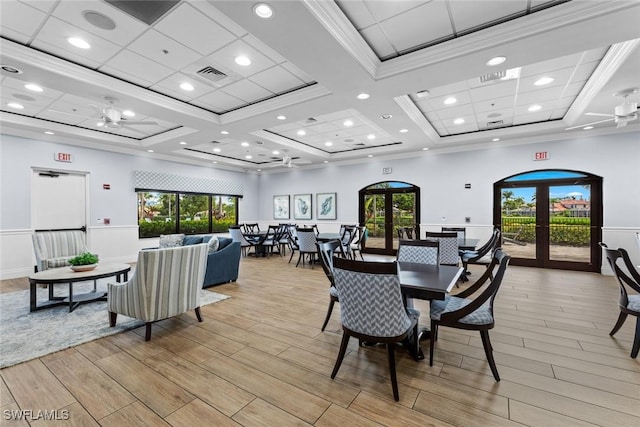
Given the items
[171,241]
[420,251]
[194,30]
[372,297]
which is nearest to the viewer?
[372,297]

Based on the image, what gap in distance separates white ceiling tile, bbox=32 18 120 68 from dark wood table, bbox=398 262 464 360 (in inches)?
155

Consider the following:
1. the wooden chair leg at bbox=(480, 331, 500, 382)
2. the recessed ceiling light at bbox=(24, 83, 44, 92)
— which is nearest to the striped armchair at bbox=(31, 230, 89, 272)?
the recessed ceiling light at bbox=(24, 83, 44, 92)

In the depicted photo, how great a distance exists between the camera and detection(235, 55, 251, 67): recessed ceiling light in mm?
3293

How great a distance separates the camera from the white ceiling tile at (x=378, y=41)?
284cm

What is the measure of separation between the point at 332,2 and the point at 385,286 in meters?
2.42

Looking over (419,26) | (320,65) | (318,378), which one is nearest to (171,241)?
(320,65)

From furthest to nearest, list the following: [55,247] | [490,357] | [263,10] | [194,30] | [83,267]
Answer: [55,247]
[83,267]
[194,30]
[263,10]
[490,357]

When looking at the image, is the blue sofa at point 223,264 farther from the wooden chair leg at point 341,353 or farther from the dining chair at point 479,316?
the dining chair at point 479,316

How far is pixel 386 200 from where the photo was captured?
8523mm

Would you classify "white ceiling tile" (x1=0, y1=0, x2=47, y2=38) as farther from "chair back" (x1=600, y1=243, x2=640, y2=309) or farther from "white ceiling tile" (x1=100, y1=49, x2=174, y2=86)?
"chair back" (x1=600, y1=243, x2=640, y2=309)

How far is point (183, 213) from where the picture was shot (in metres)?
8.88

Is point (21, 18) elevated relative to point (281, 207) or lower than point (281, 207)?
elevated

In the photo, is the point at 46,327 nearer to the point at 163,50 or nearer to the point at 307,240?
the point at 163,50

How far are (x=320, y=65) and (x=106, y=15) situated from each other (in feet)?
6.85
